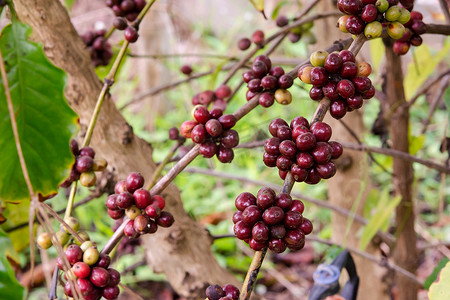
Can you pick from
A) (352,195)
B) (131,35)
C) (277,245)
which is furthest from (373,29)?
(352,195)

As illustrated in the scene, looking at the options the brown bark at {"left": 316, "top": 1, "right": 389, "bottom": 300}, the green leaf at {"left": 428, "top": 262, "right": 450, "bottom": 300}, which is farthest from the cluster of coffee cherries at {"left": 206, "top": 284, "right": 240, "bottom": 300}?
the brown bark at {"left": 316, "top": 1, "right": 389, "bottom": 300}

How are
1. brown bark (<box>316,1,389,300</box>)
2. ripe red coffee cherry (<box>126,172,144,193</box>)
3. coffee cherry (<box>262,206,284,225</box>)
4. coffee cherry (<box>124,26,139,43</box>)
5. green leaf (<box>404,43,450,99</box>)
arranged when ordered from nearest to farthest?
coffee cherry (<box>262,206,284,225</box>) → ripe red coffee cherry (<box>126,172,144,193</box>) → coffee cherry (<box>124,26,139,43</box>) → green leaf (<box>404,43,450,99</box>) → brown bark (<box>316,1,389,300</box>)

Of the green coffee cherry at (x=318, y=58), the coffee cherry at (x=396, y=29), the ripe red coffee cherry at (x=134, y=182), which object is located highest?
the coffee cherry at (x=396, y=29)

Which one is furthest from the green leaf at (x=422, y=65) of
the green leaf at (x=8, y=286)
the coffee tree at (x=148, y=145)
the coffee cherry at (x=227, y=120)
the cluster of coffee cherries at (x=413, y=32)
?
the green leaf at (x=8, y=286)

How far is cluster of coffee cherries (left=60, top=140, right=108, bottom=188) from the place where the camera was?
1.93ft

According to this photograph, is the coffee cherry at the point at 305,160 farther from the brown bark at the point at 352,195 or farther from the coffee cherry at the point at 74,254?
the brown bark at the point at 352,195

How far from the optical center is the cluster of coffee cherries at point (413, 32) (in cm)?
60

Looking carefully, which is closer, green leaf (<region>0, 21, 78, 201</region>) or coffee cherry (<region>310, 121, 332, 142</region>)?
coffee cherry (<region>310, 121, 332, 142</region>)

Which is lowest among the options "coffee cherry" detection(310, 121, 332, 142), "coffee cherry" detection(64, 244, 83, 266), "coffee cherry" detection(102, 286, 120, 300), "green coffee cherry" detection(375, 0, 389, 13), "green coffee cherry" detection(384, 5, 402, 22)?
"coffee cherry" detection(102, 286, 120, 300)

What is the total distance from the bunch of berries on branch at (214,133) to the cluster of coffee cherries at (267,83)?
6cm

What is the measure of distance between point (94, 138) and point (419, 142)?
0.64 metres

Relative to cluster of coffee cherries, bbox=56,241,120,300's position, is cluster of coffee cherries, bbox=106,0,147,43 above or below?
above

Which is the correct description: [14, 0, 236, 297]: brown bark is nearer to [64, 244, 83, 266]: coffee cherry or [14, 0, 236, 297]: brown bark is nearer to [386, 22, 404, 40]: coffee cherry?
[64, 244, 83, 266]: coffee cherry

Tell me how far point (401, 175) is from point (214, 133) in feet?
2.11
